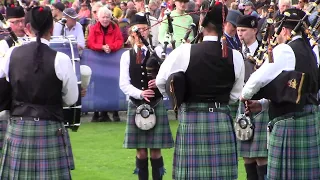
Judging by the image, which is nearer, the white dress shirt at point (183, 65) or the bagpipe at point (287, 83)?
the white dress shirt at point (183, 65)

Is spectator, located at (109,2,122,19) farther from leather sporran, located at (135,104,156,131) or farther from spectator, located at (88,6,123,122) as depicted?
leather sporran, located at (135,104,156,131)

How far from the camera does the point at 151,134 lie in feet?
22.7

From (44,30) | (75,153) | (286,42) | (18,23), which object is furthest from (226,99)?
(75,153)

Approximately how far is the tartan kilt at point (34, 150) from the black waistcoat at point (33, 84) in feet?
0.28

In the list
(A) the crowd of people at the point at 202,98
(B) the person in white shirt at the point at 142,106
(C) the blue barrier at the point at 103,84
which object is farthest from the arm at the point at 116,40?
(A) the crowd of people at the point at 202,98

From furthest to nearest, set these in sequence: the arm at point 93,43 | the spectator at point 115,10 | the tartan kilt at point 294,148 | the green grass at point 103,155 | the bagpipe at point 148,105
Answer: the spectator at point 115,10 < the arm at point 93,43 < the green grass at point 103,155 < the bagpipe at point 148,105 < the tartan kilt at point 294,148

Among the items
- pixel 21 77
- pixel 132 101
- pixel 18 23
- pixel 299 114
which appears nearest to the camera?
pixel 21 77

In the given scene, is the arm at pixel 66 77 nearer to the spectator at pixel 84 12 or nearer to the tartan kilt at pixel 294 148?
the tartan kilt at pixel 294 148

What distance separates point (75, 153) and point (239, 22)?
2944mm

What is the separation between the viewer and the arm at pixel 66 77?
5.30 meters

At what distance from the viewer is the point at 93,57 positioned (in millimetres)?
11062

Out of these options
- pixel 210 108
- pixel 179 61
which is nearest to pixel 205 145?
pixel 210 108

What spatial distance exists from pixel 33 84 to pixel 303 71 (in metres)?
1.90

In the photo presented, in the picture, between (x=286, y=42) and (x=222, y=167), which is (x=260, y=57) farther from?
(x=222, y=167)
